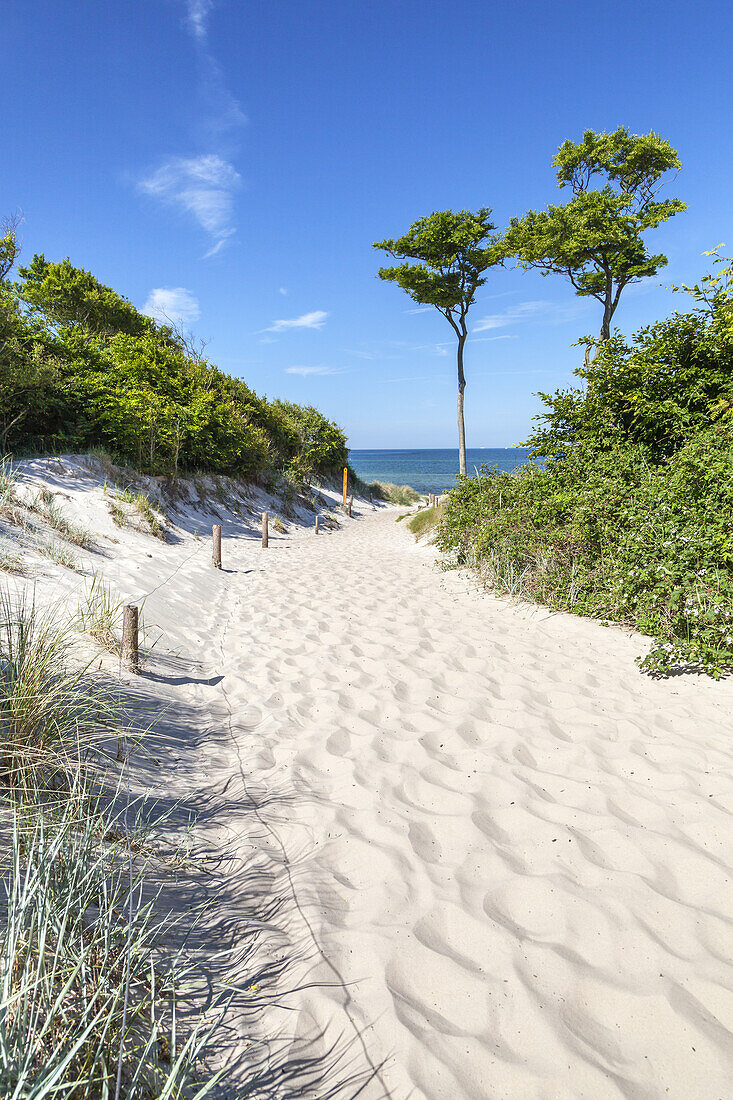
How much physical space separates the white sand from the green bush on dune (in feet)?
1.74

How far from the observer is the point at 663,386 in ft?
22.1

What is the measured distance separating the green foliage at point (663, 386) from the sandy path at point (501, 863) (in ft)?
10.7

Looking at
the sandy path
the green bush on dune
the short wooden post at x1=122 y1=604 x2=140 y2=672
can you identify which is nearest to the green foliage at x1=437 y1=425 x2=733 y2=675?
the green bush on dune

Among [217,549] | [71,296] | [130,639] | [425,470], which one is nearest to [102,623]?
[130,639]

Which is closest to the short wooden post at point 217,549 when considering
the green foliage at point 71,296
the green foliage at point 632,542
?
the green foliage at point 632,542

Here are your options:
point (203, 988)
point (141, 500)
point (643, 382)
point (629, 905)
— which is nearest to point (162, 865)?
point (203, 988)

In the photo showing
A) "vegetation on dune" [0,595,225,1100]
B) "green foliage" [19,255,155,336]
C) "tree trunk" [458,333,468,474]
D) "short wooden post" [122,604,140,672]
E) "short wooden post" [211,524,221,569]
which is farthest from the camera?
"green foliage" [19,255,155,336]

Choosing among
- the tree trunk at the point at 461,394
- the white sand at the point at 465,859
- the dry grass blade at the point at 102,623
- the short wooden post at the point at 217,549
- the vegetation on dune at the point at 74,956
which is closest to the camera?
the vegetation on dune at the point at 74,956

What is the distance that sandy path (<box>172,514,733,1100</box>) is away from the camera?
165 centimetres

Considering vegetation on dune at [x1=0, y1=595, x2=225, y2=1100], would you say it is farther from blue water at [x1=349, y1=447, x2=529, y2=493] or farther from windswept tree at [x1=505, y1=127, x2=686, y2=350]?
windswept tree at [x1=505, y1=127, x2=686, y2=350]

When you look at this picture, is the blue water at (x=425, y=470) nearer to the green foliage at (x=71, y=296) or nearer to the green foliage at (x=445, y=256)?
the green foliage at (x=445, y=256)

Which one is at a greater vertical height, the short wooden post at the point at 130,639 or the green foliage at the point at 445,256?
the green foliage at the point at 445,256

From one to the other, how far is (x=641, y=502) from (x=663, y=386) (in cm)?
232

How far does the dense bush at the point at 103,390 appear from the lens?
11.3 metres
